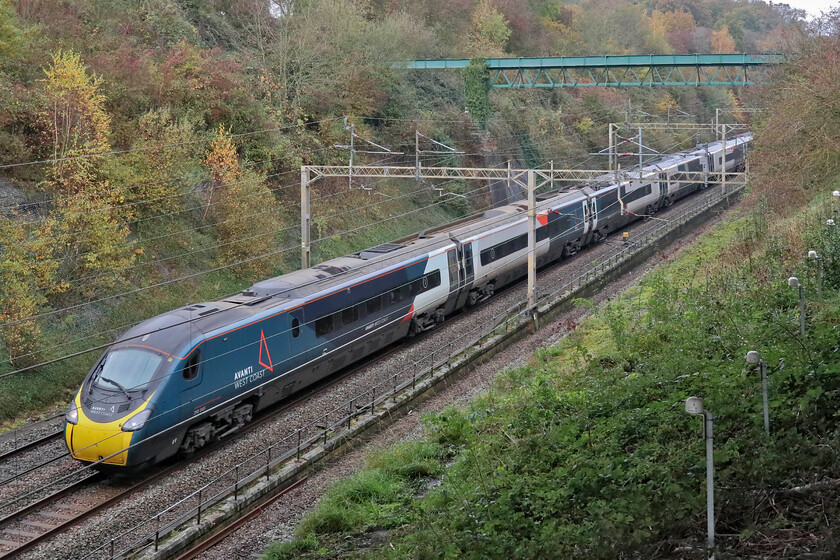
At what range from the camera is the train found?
614 inches

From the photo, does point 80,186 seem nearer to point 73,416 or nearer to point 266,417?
point 266,417

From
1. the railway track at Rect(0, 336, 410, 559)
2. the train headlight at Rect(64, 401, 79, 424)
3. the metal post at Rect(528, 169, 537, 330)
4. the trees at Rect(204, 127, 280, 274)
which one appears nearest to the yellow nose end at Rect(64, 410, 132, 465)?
the train headlight at Rect(64, 401, 79, 424)

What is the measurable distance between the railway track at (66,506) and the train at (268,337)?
463 millimetres

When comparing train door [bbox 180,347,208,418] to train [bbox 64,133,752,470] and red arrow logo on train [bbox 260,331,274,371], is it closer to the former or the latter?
train [bbox 64,133,752,470]

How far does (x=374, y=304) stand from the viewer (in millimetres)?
22031

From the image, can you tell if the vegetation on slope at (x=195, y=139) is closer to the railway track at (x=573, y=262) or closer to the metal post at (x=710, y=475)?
the railway track at (x=573, y=262)

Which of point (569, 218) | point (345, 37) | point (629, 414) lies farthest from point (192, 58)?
point (629, 414)

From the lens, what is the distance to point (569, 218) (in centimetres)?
3300

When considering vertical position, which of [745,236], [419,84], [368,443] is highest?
[419,84]

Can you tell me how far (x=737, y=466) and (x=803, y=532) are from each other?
56.7 inches

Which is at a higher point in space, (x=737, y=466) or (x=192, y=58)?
(x=192, y=58)

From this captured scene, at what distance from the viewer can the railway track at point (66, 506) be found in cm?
1387

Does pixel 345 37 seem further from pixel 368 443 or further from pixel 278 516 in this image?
pixel 278 516

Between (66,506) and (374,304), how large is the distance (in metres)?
9.59
